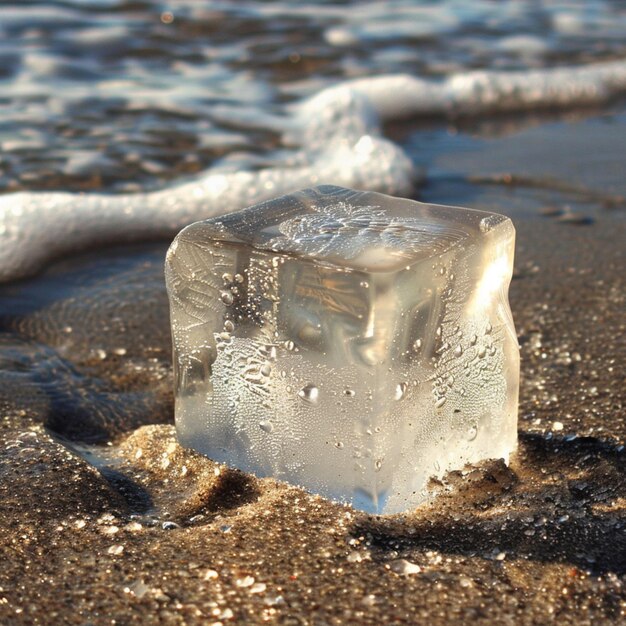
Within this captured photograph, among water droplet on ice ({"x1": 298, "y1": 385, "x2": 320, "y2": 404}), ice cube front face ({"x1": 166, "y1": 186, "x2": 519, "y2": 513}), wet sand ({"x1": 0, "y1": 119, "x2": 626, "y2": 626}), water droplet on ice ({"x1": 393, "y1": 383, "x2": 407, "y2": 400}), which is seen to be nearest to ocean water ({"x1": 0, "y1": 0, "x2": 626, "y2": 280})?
wet sand ({"x1": 0, "y1": 119, "x2": 626, "y2": 626})

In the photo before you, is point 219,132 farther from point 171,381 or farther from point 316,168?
point 171,381

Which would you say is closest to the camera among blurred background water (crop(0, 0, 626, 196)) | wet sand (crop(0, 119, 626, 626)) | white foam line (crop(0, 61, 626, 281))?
wet sand (crop(0, 119, 626, 626))

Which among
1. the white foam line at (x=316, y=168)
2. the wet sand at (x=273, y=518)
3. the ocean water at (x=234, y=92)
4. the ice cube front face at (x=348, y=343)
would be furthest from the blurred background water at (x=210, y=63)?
the ice cube front face at (x=348, y=343)

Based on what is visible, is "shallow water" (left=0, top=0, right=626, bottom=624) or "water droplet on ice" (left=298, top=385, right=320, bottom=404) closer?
"shallow water" (left=0, top=0, right=626, bottom=624)

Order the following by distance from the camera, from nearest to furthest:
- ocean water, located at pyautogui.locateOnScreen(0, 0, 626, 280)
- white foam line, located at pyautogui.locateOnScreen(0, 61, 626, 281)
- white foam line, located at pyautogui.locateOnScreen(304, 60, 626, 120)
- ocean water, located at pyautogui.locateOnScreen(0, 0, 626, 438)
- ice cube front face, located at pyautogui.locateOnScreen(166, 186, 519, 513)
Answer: ice cube front face, located at pyautogui.locateOnScreen(166, 186, 519, 513)
ocean water, located at pyautogui.locateOnScreen(0, 0, 626, 438)
white foam line, located at pyautogui.locateOnScreen(0, 61, 626, 281)
ocean water, located at pyautogui.locateOnScreen(0, 0, 626, 280)
white foam line, located at pyautogui.locateOnScreen(304, 60, 626, 120)

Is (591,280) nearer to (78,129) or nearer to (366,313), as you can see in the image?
(366,313)

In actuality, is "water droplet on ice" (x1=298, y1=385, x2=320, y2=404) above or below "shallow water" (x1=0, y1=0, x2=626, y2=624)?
above

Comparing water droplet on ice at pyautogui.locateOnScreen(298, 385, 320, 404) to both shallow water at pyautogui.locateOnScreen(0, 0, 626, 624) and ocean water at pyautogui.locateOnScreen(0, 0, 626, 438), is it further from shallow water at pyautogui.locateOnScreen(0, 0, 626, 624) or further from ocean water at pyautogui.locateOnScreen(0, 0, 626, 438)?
ocean water at pyautogui.locateOnScreen(0, 0, 626, 438)
